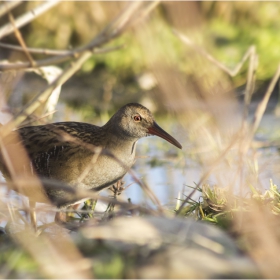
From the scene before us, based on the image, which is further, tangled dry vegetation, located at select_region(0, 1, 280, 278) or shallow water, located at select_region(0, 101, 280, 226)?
shallow water, located at select_region(0, 101, 280, 226)

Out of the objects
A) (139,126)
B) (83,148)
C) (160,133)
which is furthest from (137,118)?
(83,148)

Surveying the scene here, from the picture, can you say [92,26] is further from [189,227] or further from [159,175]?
[189,227]

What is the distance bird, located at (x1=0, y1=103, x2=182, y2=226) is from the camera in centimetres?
444

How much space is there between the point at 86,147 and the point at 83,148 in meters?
0.04

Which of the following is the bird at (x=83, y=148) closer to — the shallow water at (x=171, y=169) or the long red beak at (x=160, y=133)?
the long red beak at (x=160, y=133)

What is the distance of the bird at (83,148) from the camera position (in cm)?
444

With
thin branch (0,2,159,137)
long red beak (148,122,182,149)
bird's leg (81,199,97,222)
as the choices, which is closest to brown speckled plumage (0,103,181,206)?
long red beak (148,122,182,149)

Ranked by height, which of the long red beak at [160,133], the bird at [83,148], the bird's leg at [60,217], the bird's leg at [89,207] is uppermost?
the long red beak at [160,133]

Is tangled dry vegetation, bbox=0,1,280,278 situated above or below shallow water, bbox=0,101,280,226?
above

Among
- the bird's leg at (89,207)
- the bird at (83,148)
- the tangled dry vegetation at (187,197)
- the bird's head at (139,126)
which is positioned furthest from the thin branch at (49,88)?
the bird's leg at (89,207)

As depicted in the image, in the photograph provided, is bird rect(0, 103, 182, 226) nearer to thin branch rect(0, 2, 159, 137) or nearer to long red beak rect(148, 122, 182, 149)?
long red beak rect(148, 122, 182, 149)

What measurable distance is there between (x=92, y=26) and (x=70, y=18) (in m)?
0.38

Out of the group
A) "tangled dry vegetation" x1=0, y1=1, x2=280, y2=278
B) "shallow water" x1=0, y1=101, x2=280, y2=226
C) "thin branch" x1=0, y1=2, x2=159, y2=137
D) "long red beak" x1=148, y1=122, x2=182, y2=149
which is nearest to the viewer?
"tangled dry vegetation" x1=0, y1=1, x2=280, y2=278

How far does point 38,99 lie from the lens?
4.08 metres
